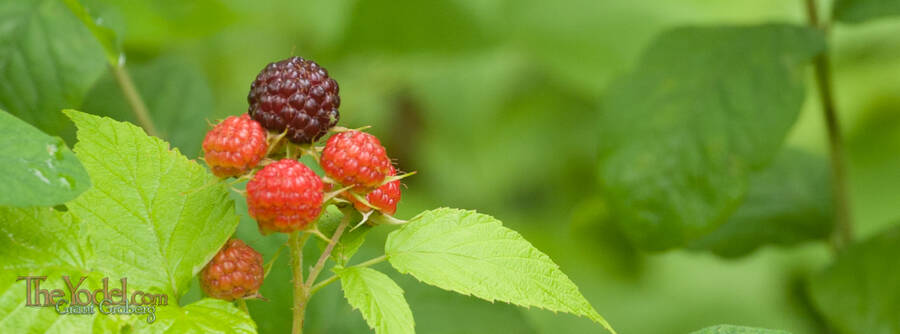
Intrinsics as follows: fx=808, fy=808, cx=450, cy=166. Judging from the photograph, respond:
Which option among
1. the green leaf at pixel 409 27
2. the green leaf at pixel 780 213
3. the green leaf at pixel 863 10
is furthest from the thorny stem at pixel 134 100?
the green leaf at pixel 409 27

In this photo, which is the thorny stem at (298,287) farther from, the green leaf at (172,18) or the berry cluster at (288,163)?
the green leaf at (172,18)

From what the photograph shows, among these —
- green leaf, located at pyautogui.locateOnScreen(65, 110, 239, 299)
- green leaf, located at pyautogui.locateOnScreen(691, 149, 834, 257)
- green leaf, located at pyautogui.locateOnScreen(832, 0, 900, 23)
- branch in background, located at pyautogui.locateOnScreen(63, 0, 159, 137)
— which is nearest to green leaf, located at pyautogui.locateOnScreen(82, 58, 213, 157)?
branch in background, located at pyautogui.locateOnScreen(63, 0, 159, 137)

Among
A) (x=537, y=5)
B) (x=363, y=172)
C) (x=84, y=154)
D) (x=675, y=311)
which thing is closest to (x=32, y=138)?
(x=84, y=154)

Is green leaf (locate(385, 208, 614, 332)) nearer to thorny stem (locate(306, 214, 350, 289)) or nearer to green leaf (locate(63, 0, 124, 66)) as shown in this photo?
thorny stem (locate(306, 214, 350, 289))

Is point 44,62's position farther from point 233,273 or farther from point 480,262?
point 480,262

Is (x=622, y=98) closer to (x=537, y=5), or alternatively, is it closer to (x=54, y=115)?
(x=54, y=115)

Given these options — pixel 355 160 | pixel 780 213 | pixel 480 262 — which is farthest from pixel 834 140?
pixel 355 160

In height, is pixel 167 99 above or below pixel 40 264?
above
